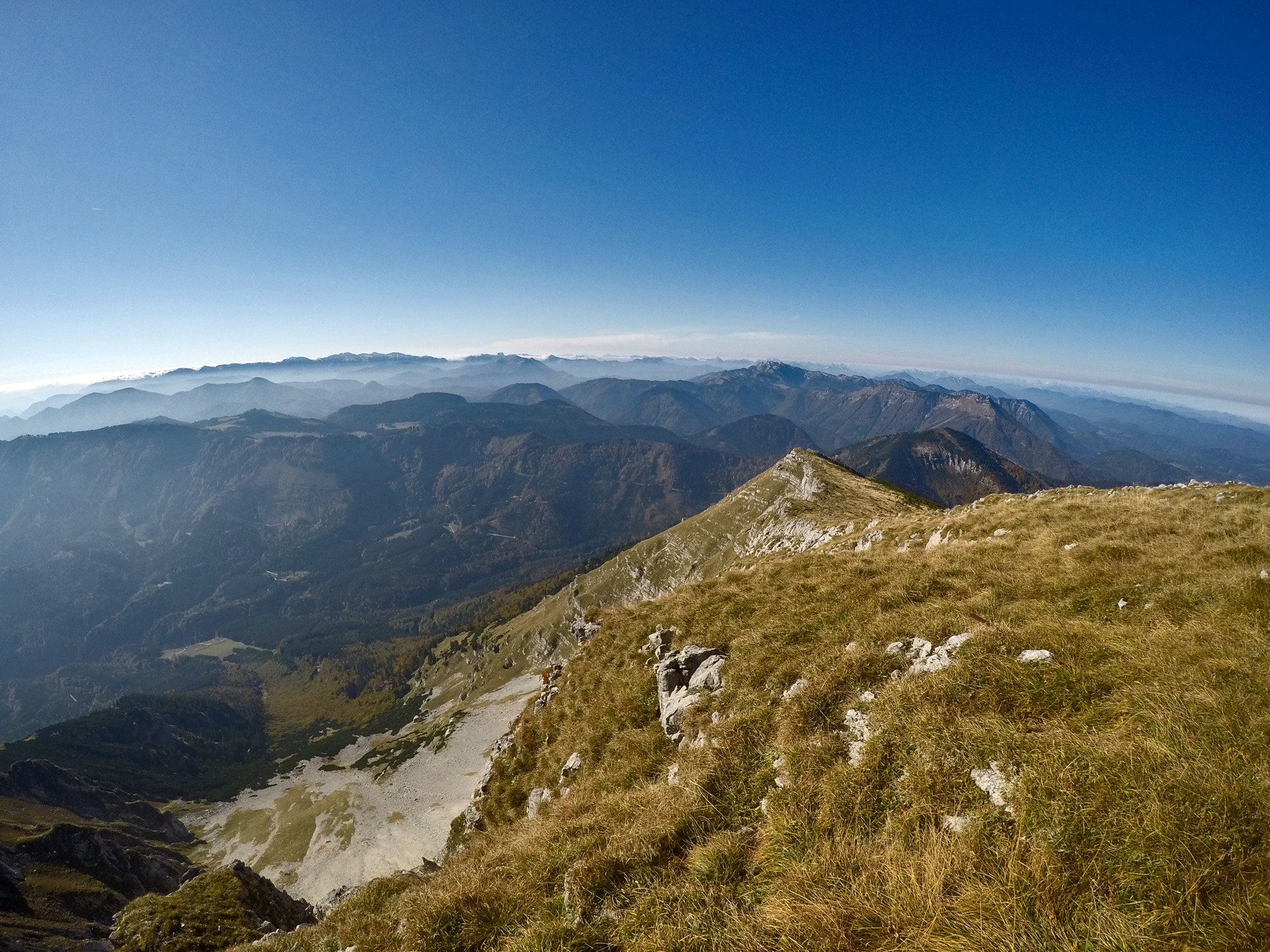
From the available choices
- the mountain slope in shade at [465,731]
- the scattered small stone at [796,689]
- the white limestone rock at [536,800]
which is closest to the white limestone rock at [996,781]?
the scattered small stone at [796,689]

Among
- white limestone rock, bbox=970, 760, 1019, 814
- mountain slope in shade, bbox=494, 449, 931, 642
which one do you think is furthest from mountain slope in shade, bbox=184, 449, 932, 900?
white limestone rock, bbox=970, 760, 1019, 814

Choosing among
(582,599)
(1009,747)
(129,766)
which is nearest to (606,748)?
(1009,747)

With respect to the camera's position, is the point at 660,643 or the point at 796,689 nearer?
the point at 796,689

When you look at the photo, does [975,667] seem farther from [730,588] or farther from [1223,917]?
[730,588]

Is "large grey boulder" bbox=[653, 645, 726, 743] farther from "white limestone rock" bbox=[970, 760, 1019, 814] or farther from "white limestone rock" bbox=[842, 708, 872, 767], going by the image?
"white limestone rock" bbox=[970, 760, 1019, 814]

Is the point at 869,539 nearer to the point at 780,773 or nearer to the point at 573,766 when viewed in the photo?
the point at 573,766

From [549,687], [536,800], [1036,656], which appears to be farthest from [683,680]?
[549,687]

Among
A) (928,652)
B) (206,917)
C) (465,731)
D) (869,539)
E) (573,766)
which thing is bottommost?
(465,731)
